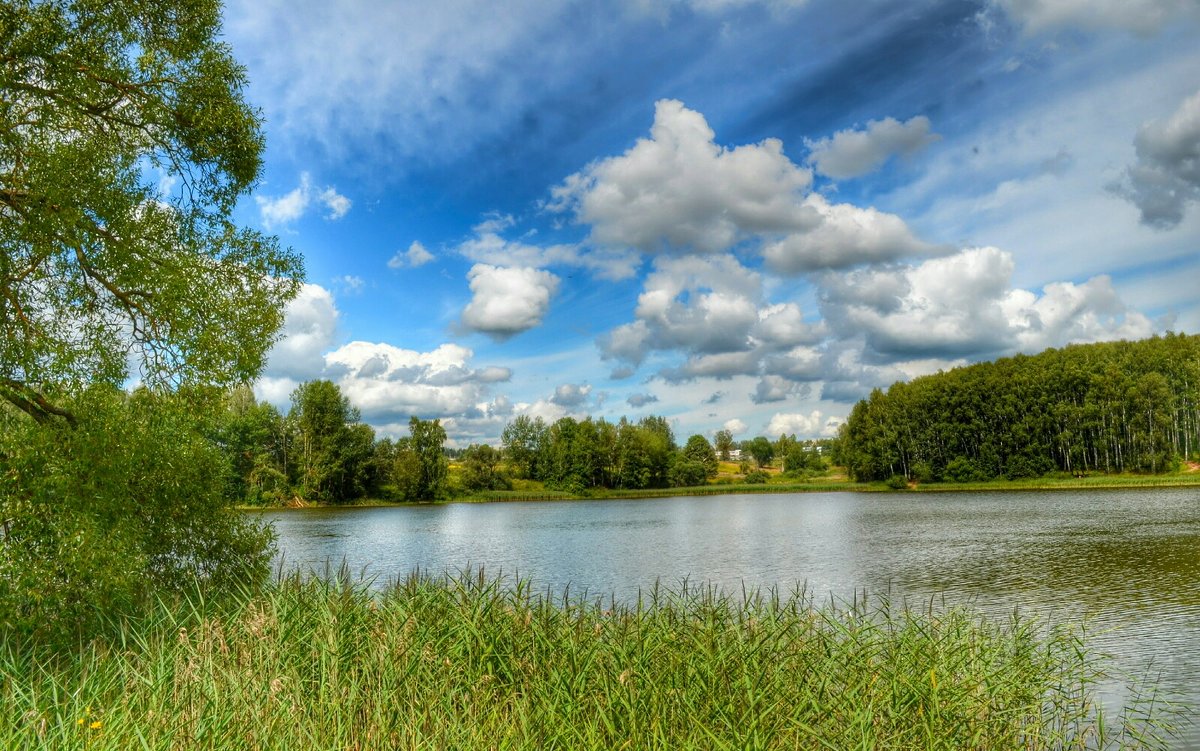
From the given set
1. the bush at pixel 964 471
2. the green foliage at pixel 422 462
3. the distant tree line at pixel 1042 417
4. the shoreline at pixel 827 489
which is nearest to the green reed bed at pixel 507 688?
the shoreline at pixel 827 489

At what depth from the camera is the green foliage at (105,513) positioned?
9078 mm

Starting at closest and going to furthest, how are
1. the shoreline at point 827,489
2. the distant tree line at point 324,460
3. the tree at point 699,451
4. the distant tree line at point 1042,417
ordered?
the shoreline at point 827,489
the distant tree line at point 324,460
the distant tree line at point 1042,417
the tree at point 699,451

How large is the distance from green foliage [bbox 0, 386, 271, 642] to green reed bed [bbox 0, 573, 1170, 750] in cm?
84

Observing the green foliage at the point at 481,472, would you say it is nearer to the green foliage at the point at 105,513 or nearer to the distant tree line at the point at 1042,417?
the distant tree line at the point at 1042,417

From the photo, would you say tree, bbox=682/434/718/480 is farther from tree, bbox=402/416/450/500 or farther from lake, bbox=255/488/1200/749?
lake, bbox=255/488/1200/749

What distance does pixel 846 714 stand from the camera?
6.05 metres

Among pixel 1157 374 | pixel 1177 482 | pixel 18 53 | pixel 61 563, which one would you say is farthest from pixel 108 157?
pixel 1157 374

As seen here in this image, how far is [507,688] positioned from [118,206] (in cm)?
976

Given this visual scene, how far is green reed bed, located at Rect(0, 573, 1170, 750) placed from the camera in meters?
5.48

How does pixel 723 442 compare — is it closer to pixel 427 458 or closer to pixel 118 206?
pixel 427 458

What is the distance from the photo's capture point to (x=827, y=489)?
10006cm

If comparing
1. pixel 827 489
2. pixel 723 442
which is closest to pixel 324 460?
pixel 827 489

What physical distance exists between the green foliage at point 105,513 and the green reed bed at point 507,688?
33.3 inches

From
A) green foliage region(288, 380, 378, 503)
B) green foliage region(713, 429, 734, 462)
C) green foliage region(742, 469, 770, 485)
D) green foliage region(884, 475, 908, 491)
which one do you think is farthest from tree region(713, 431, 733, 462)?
green foliage region(288, 380, 378, 503)
